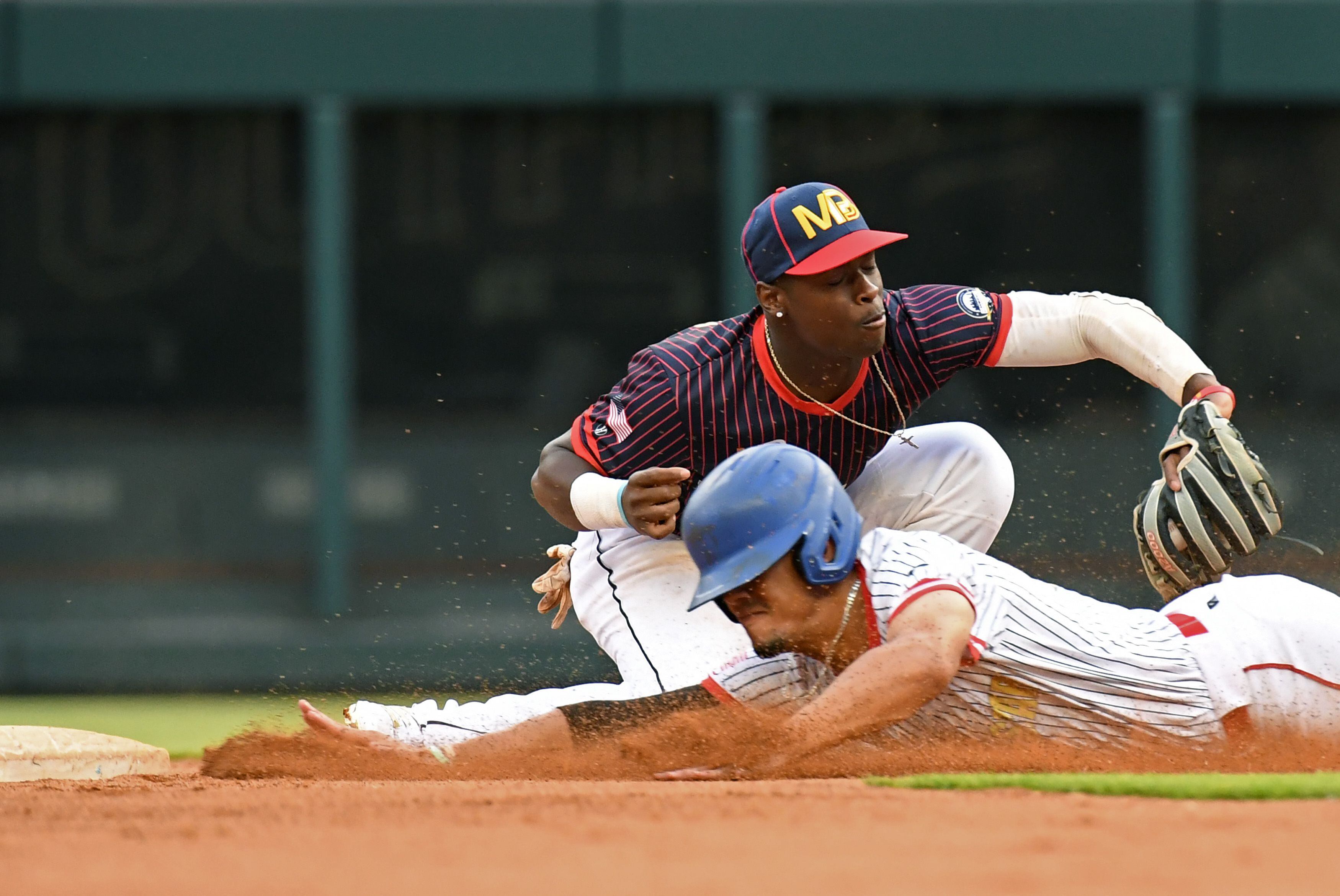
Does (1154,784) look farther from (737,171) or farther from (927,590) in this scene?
(737,171)

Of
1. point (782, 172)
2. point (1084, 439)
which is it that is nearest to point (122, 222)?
point (782, 172)

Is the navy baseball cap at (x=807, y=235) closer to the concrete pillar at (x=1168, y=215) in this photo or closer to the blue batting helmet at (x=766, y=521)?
the blue batting helmet at (x=766, y=521)

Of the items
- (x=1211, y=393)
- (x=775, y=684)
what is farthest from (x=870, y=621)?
(x=1211, y=393)

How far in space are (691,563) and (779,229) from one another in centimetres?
96

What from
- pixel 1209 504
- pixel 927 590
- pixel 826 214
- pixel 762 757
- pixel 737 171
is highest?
pixel 737 171

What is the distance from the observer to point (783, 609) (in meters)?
3.46

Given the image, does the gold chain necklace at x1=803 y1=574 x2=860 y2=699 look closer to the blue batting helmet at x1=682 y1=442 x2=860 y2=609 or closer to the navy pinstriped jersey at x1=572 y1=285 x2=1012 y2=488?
the blue batting helmet at x1=682 y1=442 x2=860 y2=609

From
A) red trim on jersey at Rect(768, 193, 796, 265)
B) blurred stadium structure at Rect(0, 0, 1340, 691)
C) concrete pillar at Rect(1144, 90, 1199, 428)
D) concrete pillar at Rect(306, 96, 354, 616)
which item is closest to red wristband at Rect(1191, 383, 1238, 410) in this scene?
red trim on jersey at Rect(768, 193, 796, 265)

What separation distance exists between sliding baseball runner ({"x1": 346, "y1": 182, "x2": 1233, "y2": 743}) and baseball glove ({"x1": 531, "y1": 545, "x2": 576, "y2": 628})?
33 centimetres

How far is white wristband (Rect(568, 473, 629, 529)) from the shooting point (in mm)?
4117

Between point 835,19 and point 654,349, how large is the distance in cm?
588

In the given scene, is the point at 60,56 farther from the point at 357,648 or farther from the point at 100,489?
the point at 357,648

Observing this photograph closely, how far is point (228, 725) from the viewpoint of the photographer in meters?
7.26

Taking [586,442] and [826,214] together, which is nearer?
[826,214]
